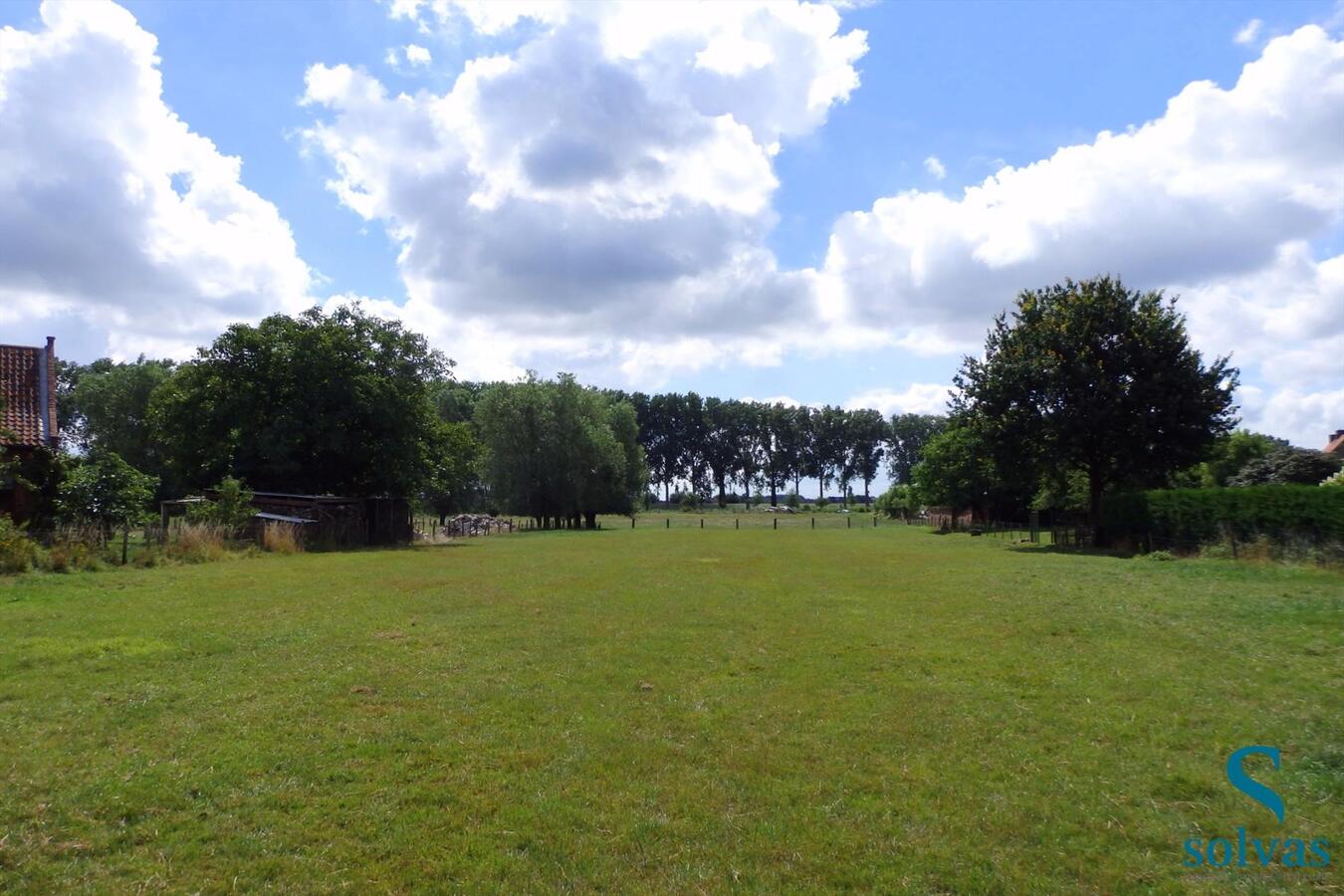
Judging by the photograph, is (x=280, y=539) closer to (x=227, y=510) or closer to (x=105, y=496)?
(x=227, y=510)

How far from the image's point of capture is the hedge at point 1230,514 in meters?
23.0

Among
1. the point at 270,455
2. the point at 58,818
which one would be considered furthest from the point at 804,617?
the point at 270,455

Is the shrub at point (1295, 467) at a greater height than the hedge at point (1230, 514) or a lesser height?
greater

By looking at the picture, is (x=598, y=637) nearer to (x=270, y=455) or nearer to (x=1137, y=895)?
(x=1137, y=895)

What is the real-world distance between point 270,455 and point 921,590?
98.2 feet

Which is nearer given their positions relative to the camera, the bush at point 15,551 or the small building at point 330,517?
the bush at point 15,551

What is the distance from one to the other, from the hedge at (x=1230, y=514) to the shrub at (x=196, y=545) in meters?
31.3

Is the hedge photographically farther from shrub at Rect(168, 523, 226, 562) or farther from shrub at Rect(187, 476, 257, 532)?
shrub at Rect(187, 476, 257, 532)

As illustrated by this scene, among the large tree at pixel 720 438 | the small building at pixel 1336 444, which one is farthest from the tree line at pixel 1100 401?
the large tree at pixel 720 438

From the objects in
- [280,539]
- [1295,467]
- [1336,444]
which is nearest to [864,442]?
[1336,444]

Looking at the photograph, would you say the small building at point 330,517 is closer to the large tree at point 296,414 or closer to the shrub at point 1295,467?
the large tree at point 296,414

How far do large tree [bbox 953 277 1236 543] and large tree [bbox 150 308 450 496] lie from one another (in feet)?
96.8

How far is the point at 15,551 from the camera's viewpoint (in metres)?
18.6

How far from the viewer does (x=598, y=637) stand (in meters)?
12.2
